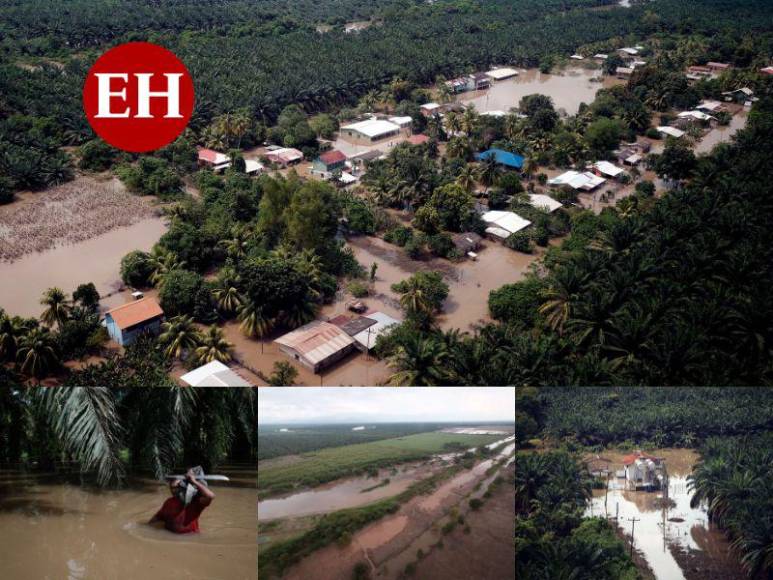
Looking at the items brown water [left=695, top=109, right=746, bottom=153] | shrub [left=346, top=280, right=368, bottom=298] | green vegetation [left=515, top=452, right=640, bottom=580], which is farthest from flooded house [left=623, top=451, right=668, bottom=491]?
brown water [left=695, top=109, right=746, bottom=153]

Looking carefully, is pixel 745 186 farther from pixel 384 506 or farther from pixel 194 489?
pixel 194 489

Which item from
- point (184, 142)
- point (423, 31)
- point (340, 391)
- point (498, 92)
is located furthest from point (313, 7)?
point (340, 391)

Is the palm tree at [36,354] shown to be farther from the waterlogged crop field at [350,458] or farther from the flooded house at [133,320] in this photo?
the waterlogged crop field at [350,458]

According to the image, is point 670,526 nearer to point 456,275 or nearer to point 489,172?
point 456,275

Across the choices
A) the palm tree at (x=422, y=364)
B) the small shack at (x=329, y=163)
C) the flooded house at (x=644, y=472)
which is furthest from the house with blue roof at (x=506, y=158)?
the flooded house at (x=644, y=472)

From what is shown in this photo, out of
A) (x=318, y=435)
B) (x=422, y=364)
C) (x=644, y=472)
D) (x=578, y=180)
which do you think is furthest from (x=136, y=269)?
(x=578, y=180)

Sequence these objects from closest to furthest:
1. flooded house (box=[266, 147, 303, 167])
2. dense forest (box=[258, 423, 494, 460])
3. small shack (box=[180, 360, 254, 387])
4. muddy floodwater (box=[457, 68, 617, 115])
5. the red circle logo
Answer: dense forest (box=[258, 423, 494, 460])
small shack (box=[180, 360, 254, 387])
the red circle logo
flooded house (box=[266, 147, 303, 167])
muddy floodwater (box=[457, 68, 617, 115])

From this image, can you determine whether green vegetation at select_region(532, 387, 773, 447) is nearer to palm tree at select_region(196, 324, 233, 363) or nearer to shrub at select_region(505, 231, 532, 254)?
palm tree at select_region(196, 324, 233, 363)
